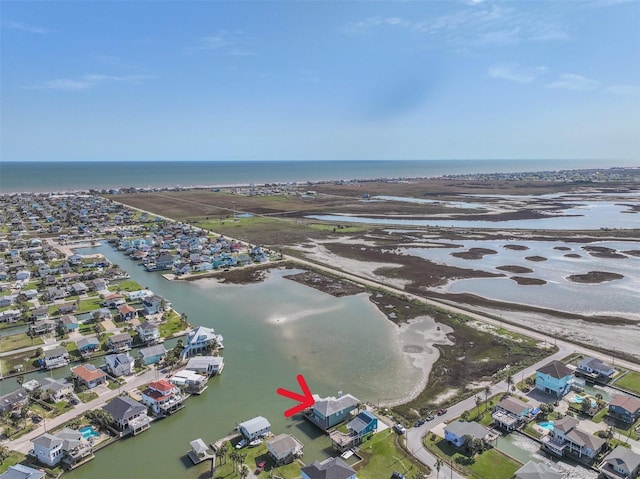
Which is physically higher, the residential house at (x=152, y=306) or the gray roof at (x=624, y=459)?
the residential house at (x=152, y=306)

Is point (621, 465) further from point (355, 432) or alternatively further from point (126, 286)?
point (126, 286)

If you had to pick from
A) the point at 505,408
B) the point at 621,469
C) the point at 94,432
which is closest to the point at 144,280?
the point at 94,432

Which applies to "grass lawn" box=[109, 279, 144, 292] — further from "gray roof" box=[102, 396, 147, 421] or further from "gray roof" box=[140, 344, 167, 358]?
"gray roof" box=[102, 396, 147, 421]

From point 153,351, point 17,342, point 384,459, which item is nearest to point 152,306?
point 153,351

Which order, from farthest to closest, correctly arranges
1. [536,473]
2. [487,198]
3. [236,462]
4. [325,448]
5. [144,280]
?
1. [487,198]
2. [144,280]
3. [325,448]
4. [236,462]
5. [536,473]

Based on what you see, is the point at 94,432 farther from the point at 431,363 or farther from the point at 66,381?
the point at 431,363

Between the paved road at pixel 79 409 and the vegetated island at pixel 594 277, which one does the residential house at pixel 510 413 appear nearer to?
the paved road at pixel 79 409

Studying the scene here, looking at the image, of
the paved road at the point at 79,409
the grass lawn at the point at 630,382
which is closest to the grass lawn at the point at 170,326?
the paved road at the point at 79,409
